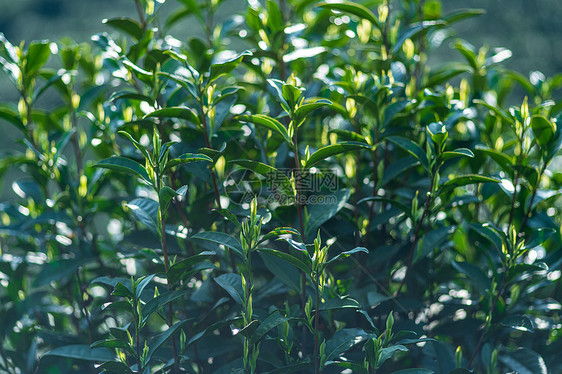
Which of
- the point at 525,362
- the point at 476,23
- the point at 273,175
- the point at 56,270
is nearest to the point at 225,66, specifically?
the point at 273,175

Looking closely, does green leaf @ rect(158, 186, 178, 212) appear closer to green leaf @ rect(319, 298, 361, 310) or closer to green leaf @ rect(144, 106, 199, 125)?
green leaf @ rect(144, 106, 199, 125)

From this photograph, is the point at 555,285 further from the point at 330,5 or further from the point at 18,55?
the point at 18,55

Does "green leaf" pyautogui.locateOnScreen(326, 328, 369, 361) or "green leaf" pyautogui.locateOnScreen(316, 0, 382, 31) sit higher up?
"green leaf" pyautogui.locateOnScreen(316, 0, 382, 31)

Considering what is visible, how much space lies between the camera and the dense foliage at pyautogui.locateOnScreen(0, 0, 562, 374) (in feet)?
4.25

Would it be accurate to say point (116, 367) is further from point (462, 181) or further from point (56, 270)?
point (462, 181)

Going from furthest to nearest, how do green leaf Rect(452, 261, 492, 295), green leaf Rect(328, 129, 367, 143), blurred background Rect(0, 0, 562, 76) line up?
1. blurred background Rect(0, 0, 562, 76)
2. green leaf Rect(452, 261, 492, 295)
3. green leaf Rect(328, 129, 367, 143)

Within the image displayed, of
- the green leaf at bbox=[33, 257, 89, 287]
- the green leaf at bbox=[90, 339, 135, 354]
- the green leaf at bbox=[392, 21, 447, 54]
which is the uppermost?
the green leaf at bbox=[392, 21, 447, 54]

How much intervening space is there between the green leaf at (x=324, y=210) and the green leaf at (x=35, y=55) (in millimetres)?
1004

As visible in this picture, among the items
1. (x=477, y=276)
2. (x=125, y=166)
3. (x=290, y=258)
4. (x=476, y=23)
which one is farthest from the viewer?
(x=476, y=23)

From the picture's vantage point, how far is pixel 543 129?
1391 millimetres

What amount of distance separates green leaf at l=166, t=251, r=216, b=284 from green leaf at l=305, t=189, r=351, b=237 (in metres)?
0.27

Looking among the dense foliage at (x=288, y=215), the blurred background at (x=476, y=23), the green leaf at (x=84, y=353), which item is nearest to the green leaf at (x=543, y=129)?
the dense foliage at (x=288, y=215)

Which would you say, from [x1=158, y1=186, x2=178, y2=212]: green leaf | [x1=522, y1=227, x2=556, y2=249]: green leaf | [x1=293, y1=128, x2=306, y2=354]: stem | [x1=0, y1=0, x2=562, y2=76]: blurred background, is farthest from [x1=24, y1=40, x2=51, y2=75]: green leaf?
[x1=0, y1=0, x2=562, y2=76]: blurred background

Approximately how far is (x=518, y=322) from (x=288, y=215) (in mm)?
674
